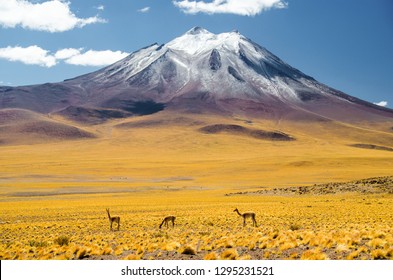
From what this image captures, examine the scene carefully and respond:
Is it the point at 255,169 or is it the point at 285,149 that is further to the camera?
the point at 285,149

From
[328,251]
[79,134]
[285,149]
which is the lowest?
[328,251]

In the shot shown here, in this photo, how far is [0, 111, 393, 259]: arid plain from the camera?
1262cm

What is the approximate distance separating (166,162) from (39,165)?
30237 mm

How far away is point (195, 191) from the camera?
189 feet

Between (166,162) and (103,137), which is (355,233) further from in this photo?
(103,137)

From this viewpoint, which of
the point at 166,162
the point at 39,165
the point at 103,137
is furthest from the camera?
the point at 103,137

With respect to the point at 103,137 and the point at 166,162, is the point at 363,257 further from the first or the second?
the point at 103,137

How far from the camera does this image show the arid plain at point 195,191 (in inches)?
497

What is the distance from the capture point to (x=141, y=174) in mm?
87750

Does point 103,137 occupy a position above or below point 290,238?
above

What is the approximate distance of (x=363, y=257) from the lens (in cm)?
957

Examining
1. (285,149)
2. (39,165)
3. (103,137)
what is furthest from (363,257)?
(103,137)
